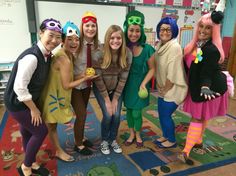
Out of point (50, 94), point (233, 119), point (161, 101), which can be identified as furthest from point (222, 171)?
point (50, 94)

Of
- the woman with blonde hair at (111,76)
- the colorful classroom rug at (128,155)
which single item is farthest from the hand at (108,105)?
the colorful classroom rug at (128,155)

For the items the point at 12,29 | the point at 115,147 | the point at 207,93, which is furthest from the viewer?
the point at 12,29

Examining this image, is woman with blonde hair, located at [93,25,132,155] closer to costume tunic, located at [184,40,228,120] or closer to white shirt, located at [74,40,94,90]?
white shirt, located at [74,40,94,90]

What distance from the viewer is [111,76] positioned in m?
1.76

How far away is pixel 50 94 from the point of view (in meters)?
1.53

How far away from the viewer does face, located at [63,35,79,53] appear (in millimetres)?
1581

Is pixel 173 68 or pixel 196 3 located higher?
pixel 196 3

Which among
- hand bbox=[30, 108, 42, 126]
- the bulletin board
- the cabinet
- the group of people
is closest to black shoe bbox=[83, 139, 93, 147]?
the group of people

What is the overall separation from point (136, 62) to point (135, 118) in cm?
51

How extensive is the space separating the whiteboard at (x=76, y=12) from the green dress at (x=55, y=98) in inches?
63.1

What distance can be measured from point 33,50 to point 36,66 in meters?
0.10

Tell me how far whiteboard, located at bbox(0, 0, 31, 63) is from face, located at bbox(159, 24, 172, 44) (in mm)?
1913

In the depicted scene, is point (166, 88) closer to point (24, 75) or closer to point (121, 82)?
point (121, 82)

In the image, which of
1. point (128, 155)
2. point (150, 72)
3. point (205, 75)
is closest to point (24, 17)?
point (150, 72)
